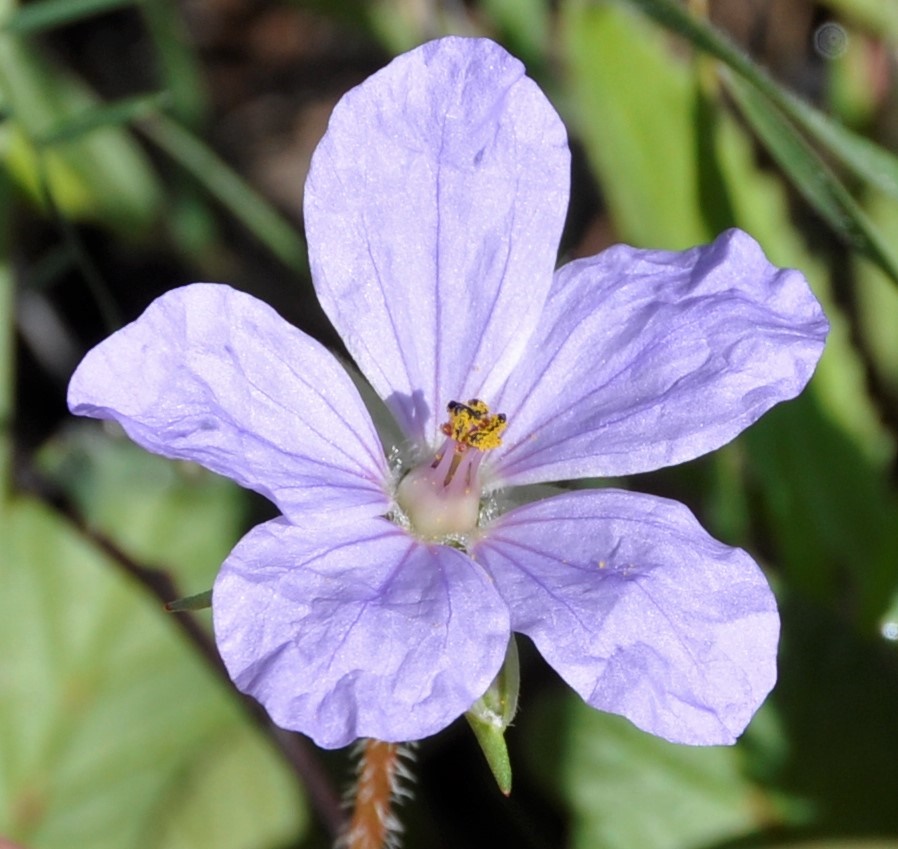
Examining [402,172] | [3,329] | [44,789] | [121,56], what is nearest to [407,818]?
[44,789]

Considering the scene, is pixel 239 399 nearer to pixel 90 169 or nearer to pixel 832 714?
pixel 832 714

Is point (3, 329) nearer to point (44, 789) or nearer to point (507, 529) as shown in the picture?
point (44, 789)

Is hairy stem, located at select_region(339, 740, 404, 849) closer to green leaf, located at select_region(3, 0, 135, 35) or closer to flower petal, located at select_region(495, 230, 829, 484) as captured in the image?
flower petal, located at select_region(495, 230, 829, 484)

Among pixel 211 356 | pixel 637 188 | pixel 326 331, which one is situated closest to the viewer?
pixel 211 356

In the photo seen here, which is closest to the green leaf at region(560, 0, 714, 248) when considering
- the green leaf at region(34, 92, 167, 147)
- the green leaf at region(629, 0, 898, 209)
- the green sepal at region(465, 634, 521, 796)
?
the green leaf at region(629, 0, 898, 209)

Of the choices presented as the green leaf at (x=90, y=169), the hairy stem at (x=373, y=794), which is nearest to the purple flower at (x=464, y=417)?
the hairy stem at (x=373, y=794)

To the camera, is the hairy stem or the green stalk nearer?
the hairy stem
